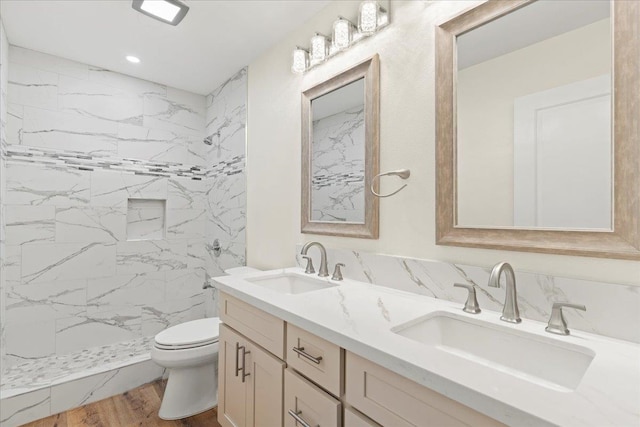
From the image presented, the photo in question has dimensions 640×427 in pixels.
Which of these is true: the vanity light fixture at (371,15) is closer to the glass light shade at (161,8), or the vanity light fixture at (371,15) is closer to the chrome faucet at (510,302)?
the glass light shade at (161,8)

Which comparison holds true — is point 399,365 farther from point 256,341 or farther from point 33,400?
point 33,400

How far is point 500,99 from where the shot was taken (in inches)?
44.5

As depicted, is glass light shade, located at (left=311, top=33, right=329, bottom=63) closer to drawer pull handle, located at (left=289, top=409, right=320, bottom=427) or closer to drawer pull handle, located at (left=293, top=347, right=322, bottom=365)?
drawer pull handle, located at (left=293, top=347, right=322, bottom=365)

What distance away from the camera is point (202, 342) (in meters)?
1.96

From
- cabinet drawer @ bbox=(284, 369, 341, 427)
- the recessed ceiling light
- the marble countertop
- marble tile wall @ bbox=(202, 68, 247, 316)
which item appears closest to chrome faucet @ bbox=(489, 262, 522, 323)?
the marble countertop

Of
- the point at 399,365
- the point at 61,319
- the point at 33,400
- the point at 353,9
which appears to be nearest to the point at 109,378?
the point at 33,400

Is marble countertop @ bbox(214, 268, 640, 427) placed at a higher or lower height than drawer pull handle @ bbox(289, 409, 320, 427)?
higher

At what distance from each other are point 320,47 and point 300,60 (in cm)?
18

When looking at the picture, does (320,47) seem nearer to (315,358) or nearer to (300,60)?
(300,60)

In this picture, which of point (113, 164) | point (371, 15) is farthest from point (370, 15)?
point (113, 164)

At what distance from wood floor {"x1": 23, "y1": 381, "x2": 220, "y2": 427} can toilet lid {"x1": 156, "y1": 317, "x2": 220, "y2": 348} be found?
0.46 m

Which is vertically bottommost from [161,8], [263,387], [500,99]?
[263,387]

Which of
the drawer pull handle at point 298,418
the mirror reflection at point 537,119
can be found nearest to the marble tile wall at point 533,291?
Result: the mirror reflection at point 537,119

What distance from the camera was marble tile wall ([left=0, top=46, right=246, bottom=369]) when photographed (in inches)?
89.9
